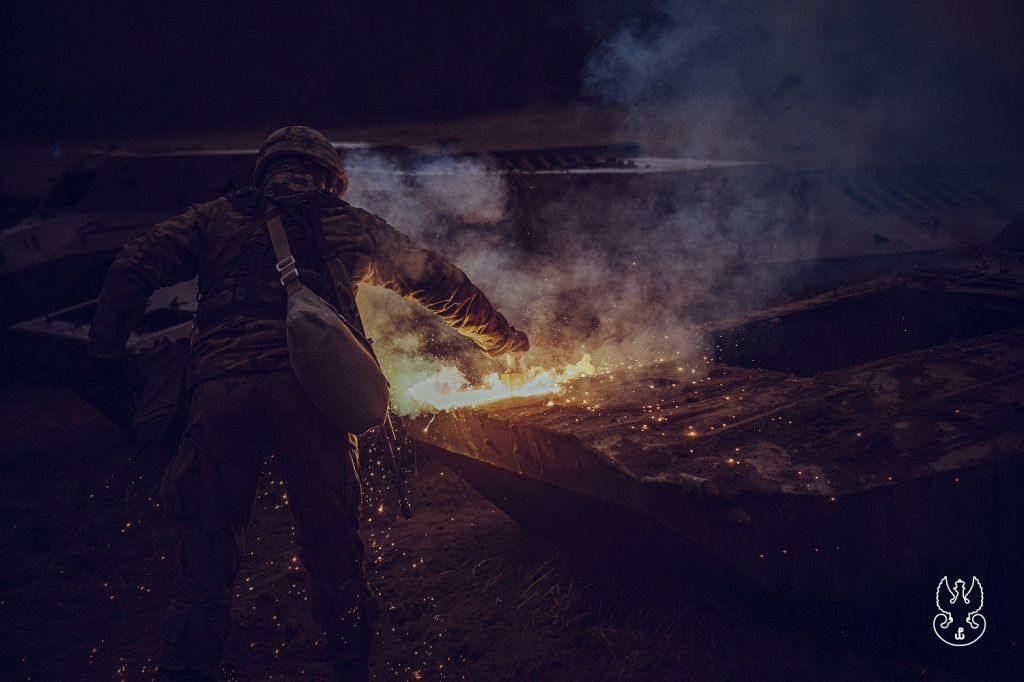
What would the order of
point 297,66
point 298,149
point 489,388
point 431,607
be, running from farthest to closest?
1. point 297,66
2. point 489,388
3. point 431,607
4. point 298,149

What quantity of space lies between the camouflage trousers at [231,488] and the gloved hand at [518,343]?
103cm

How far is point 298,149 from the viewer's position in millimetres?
3000

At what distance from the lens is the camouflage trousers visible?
2.54 m

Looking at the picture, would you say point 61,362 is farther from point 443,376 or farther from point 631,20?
point 631,20

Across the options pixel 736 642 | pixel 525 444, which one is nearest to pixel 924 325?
pixel 736 642

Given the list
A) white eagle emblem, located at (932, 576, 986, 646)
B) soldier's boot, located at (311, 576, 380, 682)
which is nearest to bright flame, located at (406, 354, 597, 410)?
soldier's boot, located at (311, 576, 380, 682)

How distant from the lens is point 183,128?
15.1 meters

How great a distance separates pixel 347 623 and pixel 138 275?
1487 millimetres

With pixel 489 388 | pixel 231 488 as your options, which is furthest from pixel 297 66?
pixel 231 488

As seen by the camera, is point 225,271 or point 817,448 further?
point 225,271

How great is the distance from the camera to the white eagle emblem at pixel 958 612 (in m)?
2.54

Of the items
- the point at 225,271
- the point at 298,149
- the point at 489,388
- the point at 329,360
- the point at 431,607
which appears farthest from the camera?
the point at 489,388

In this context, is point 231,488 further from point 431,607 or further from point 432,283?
point 431,607

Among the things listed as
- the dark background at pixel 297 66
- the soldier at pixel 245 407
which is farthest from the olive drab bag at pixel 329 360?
the dark background at pixel 297 66
